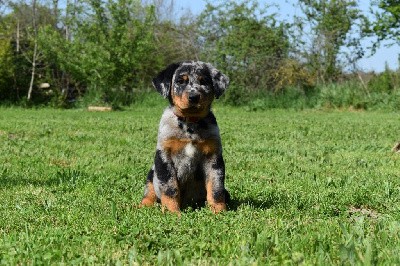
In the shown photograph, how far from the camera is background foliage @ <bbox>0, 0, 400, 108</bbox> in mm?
27141

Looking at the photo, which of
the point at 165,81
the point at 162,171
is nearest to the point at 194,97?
the point at 165,81

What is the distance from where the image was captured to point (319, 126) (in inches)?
659

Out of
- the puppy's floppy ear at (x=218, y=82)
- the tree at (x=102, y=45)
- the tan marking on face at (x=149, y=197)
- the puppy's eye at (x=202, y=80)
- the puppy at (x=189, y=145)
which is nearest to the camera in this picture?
the puppy at (x=189, y=145)

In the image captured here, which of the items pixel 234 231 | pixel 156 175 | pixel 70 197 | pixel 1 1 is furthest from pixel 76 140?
pixel 1 1

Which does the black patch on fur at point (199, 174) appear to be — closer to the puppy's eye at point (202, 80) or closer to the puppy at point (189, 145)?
the puppy at point (189, 145)

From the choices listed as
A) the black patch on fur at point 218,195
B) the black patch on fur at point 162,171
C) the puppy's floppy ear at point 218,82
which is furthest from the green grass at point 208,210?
the puppy's floppy ear at point 218,82

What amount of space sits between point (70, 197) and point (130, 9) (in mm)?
23108

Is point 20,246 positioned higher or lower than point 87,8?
lower

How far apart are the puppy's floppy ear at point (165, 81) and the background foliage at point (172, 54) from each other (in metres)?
21.5

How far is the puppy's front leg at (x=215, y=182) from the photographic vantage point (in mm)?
4930

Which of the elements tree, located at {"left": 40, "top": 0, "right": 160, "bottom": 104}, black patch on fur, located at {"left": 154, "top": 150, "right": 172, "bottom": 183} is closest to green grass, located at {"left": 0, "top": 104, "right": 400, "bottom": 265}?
black patch on fur, located at {"left": 154, "top": 150, "right": 172, "bottom": 183}

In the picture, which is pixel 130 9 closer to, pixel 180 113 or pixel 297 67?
pixel 297 67

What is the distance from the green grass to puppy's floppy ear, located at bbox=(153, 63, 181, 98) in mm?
1039

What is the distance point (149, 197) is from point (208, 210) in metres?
0.72
